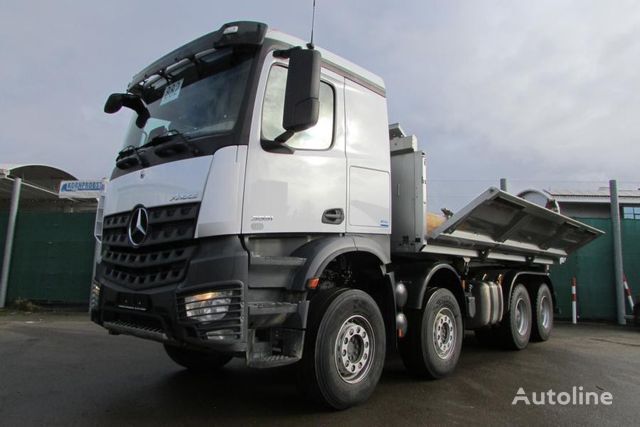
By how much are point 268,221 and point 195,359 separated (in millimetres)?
2620

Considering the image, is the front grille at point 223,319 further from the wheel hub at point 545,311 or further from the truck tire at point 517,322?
the wheel hub at point 545,311

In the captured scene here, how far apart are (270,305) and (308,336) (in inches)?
18.2

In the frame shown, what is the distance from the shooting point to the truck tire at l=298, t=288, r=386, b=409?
3834 millimetres

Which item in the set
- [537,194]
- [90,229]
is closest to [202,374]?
[537,194]

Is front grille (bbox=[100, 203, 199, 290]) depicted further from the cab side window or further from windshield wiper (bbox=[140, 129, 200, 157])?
the cab side window

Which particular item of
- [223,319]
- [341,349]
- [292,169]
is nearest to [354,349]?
[341,349]

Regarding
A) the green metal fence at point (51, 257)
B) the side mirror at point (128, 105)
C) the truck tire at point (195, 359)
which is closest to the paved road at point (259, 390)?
the truck tire at point (195, 359)

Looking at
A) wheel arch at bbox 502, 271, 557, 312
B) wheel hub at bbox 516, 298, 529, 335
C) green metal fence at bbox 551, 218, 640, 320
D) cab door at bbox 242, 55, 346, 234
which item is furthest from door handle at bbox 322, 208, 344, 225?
green metal fence at bbox 551, 218, 640, 320

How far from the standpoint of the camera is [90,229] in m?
12.1

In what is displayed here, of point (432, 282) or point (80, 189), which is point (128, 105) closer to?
point (432, 282)

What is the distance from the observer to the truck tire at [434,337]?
16.7ft

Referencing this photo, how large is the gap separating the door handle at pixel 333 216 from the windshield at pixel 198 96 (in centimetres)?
109

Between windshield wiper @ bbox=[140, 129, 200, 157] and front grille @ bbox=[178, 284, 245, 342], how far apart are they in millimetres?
1121

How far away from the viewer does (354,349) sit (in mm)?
4211
